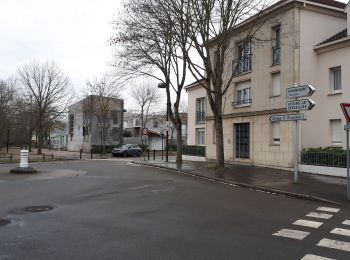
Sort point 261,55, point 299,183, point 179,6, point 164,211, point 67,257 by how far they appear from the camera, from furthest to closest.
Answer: point 261,55 → point 179,6 → point 299,183 → point 164,211 → point 67,257

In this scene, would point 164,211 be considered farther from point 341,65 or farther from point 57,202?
point 341,65

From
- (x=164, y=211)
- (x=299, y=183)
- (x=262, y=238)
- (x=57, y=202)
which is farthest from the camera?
(x=299, y=183)

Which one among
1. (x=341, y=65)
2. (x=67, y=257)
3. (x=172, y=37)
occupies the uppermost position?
(x=172, y=37)

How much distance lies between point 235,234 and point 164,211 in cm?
275

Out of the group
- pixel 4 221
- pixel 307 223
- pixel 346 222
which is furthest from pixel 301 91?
pixel 4 221

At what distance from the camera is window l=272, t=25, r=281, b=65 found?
2539cm

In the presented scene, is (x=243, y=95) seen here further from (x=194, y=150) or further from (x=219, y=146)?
(x=194, y=150)

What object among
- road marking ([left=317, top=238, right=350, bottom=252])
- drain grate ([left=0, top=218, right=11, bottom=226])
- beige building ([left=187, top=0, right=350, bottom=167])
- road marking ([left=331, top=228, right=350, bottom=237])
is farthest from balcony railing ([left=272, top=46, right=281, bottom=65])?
drain grate ([left=0, top=218, right=11, bottom=226])

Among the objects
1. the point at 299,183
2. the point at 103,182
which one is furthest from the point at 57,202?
the point at 299,183

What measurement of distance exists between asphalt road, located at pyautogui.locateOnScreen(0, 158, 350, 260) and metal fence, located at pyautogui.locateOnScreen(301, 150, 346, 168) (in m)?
7.06

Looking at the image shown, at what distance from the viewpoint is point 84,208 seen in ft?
35.7

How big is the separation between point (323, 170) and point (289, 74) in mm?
5877

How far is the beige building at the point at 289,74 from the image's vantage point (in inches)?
930

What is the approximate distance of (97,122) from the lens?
2554 inches
